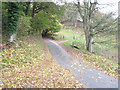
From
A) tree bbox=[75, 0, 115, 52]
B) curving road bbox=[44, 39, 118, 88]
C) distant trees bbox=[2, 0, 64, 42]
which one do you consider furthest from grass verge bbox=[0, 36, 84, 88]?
tree bbox=[75, 0, 115, 52]

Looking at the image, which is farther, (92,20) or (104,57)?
(104,57)

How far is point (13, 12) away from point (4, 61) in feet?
12.1

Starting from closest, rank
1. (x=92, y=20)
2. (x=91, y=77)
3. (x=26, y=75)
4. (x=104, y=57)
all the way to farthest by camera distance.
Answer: (x=26, y=75) → (x=91, y=77) → (x=92, y=20) → (x=104, y=57)

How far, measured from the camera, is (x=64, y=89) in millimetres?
4211

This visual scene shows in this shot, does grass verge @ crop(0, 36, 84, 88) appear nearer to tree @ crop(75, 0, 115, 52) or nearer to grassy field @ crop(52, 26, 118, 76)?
grassy field @ crop(52, 26, 118, 76)

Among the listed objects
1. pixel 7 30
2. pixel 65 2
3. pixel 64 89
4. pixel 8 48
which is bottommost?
pixel 64 89

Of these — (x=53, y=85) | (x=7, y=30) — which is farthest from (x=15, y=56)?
(x=53, y=85)

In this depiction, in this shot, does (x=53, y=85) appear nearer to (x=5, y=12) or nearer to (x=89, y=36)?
(x=5, y=12)

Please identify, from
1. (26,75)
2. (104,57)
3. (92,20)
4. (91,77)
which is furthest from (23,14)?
(104,57)

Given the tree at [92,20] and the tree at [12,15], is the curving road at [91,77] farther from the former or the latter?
the tree at [92,20]

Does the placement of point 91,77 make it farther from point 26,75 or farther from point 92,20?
point 92,20

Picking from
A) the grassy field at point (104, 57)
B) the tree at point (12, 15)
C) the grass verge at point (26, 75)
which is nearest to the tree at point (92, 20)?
the grassy field at point (104, 57)

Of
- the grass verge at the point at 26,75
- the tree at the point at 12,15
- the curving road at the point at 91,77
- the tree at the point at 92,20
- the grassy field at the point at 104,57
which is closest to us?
the grass verge at the point at 26,75

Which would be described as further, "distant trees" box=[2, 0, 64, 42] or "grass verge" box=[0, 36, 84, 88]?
"distant trees" box=[2, 0, 64, 42]
